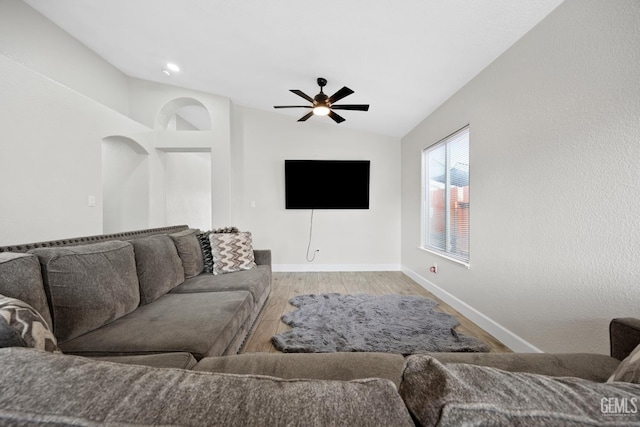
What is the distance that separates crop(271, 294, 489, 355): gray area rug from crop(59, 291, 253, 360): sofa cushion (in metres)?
0.63

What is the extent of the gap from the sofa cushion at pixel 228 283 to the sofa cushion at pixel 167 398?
1.76 metres

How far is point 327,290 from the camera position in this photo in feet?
11.4

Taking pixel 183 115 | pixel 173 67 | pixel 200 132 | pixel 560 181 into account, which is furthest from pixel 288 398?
pixel 183 115

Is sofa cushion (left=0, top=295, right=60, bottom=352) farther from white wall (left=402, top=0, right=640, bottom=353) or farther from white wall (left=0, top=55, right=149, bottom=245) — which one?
white wall (left=402, top=0, right=640, bottom=353)

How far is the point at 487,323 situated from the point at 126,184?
16.9 feet

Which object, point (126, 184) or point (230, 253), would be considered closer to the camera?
point (230, 253)

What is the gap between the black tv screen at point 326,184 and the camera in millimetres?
4449

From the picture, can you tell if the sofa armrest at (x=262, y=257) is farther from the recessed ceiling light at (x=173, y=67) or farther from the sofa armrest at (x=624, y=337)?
the recessed ceiling light at (x=173, y=67)

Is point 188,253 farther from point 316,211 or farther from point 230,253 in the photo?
Result: point 316,211

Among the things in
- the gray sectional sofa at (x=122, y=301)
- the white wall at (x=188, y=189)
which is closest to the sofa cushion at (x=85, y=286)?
the gray sectional sofa at (x=122, y=301)

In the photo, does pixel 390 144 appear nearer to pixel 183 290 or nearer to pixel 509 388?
pixel 183 290

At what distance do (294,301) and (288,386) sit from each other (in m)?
2.68

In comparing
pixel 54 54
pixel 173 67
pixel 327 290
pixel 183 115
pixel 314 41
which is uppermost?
pixel 183 115

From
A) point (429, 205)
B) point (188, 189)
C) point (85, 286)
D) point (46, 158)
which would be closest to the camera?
point (85, 286)
